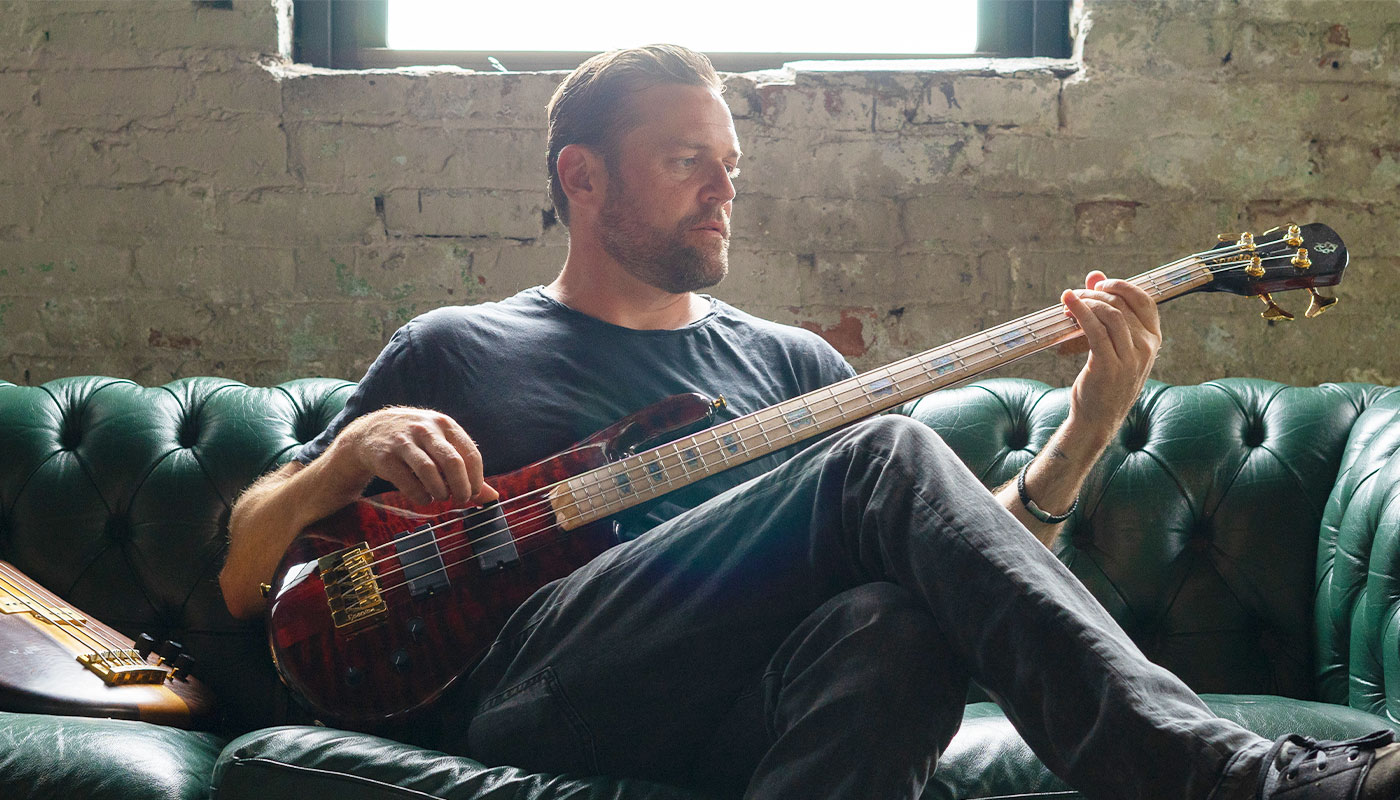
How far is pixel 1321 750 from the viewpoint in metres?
0.80

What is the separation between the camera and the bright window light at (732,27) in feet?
7.44

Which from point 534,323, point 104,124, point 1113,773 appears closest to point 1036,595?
point 1113,773

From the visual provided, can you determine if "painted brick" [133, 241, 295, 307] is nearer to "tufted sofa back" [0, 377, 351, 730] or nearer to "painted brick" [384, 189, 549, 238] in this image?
"painted brick" [384, 189, 549, 238]

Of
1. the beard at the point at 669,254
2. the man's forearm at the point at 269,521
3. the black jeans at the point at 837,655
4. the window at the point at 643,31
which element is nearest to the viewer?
the black jeans at the point at 837,655

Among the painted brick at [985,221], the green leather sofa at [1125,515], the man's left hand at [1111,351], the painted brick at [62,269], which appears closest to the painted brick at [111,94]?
the painted brick at [62,269]

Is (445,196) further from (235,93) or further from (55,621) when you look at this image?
(55,621)

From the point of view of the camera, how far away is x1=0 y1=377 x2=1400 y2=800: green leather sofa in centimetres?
144

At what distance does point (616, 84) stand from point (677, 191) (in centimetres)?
20

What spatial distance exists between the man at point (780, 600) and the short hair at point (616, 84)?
12.0 inches

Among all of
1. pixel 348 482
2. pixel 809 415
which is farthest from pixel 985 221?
pixel 348 482

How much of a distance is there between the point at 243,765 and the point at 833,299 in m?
1.40

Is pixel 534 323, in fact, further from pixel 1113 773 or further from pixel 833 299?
pixel 1113 773

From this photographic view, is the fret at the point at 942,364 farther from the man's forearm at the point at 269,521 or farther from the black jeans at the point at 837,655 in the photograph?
the man's forearm at the point at 269,521

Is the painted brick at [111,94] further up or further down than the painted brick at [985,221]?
further up
